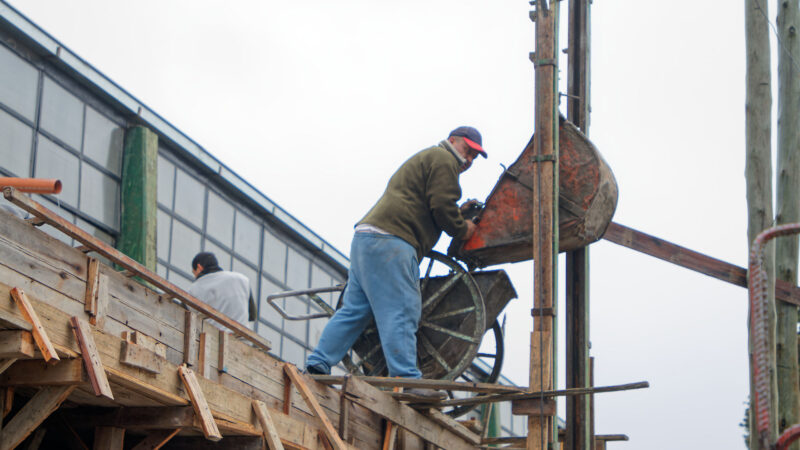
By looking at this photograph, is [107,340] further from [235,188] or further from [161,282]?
[235,188]

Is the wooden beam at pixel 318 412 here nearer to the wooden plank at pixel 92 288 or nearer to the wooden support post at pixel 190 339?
the wooden support post at pixel 190 339

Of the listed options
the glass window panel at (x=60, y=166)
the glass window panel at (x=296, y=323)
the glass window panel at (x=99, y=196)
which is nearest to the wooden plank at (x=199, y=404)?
the glass window panel at (x=60, y=166)

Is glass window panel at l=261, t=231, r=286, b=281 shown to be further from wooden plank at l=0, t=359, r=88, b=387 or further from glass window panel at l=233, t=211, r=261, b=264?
wooden plank at l=0, t=359, r=88, b=387

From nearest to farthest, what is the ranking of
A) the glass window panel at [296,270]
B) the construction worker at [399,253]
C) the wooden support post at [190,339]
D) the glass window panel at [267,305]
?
the wooden support post at [190,339] → the construction worker at [399,253] → the glass window panel at [267,305] → the glass window panel at [296,270]

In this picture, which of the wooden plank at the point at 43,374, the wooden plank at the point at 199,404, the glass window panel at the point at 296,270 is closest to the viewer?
the wooden plank at the point at 43,374

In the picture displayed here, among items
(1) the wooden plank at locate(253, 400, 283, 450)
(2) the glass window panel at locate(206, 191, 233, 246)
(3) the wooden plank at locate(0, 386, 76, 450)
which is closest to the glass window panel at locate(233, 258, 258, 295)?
(2) the glass window panel at locate(206, 191, 233, 246)

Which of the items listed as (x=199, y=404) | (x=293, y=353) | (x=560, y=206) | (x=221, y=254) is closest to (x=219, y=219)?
(x=221, y=254)

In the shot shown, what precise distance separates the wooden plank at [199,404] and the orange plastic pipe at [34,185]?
145 centimetres

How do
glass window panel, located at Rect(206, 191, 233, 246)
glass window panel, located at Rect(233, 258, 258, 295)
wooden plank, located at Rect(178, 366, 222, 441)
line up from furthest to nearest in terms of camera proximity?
glass window panel, located at Rect(233, 258, 258, 295)
glass window panel, located at Rect(206, 191, 233, 246)
wooden plank, located at Rect(178, 366, 222, 441)

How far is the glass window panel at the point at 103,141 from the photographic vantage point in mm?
16875

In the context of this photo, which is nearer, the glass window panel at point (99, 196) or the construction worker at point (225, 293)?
the construction worker at point (225, 293)

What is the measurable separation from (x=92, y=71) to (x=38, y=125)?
4.38ft

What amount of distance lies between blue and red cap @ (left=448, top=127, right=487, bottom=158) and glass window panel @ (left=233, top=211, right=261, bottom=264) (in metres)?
12.0

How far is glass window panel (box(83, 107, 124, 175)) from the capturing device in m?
16.9
